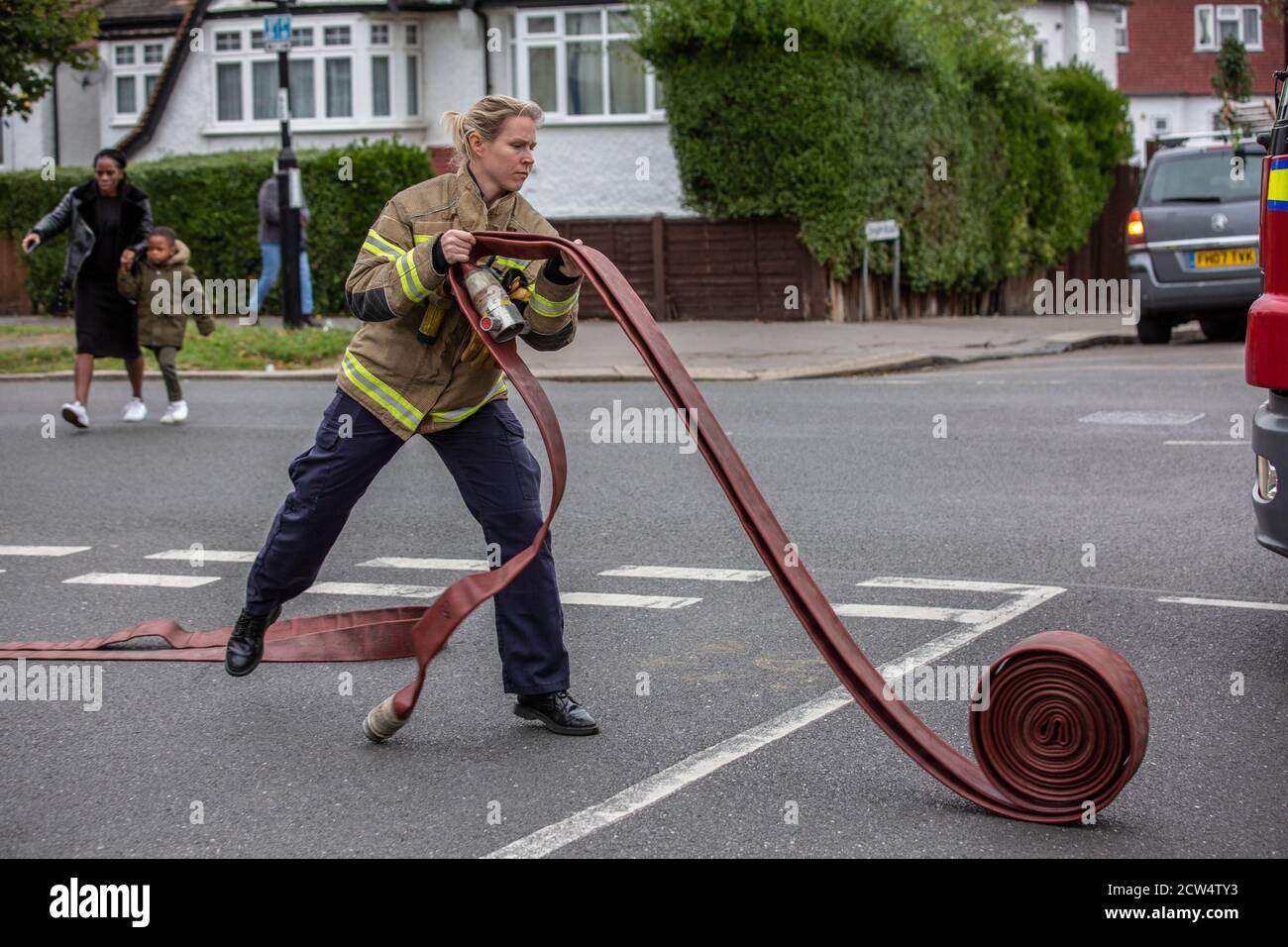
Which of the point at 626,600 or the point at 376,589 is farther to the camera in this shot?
the point at 376,589

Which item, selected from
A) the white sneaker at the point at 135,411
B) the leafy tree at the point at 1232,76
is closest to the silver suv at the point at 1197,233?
the white sneaker at the point at 135,411

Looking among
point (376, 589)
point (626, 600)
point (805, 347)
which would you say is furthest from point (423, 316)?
point (805, 347)

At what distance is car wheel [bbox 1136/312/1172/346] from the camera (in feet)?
65.9

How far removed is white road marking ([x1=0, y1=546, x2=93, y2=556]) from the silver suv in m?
13.7

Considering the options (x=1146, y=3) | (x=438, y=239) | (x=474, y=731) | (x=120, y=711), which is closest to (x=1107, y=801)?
(x=474, y=731)

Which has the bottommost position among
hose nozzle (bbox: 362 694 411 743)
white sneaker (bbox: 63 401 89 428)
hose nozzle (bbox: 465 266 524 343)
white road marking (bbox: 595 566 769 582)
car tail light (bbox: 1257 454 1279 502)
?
hose nozzle (bbox: 362 694 411 743)

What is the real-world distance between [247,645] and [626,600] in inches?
72.8

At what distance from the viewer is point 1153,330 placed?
20234mm

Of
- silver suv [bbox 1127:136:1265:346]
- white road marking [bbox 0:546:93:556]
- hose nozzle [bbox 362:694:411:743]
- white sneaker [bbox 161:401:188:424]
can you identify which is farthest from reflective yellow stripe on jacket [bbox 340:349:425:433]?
silver suv [bbox 1127:136:1265:346]

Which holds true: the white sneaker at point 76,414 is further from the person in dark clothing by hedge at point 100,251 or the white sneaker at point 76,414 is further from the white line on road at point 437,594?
the white line on road at point 437,594

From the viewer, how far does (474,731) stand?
206 inches

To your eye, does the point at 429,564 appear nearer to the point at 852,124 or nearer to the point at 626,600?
the point at 626,600

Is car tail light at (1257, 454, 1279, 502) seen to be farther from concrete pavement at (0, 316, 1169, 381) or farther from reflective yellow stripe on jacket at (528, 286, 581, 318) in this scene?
concrete pavement at (0, 316, 1169, 381)
